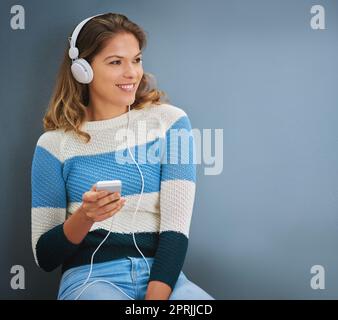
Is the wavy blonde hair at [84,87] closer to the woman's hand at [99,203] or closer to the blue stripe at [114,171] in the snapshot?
the blue stripe at [114,171]

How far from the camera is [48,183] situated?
125cm

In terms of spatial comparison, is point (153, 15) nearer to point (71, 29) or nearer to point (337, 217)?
point (71, 29)

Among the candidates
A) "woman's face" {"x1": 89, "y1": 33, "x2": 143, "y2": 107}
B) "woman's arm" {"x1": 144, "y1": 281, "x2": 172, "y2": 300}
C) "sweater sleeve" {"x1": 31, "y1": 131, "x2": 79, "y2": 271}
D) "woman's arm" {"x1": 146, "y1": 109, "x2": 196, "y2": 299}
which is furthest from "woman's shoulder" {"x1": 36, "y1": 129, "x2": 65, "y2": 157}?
"woman's arm" {"x1": 144, "y1": 281, "x2": 172, "y2": 300}

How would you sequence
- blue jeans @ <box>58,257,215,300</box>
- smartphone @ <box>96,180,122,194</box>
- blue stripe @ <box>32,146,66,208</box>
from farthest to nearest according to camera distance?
blue stripe @ <box>32,146,66,208</box>
blue jeans @ <box>58,257,215,300</box>
smartphone @ <box>96,180,122,194</box>

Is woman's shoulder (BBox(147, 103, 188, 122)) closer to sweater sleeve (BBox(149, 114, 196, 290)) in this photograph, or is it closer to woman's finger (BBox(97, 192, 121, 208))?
sweater sleeve (BBox(149, 114, 196, 290))

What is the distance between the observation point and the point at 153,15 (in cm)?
132

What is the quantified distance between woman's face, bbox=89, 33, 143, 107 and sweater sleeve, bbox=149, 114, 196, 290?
6.0 inches

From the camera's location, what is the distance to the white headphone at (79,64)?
4.12 ft

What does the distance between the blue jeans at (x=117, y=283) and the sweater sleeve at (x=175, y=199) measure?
1.2 inches

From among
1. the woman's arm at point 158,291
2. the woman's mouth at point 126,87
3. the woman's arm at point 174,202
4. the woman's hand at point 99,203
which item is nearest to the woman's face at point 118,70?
the woman's mouth at point 126,87

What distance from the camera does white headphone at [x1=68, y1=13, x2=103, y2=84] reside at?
1.26m

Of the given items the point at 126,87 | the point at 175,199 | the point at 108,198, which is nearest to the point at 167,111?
the point at 126,87

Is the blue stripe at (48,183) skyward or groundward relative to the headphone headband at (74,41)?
groundward

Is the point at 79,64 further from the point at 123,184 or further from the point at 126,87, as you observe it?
the point at 123,184
